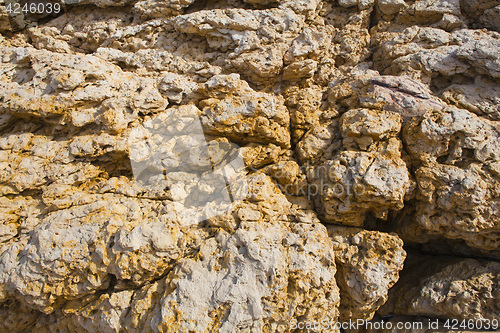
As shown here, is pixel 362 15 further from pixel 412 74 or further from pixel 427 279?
pixel 427 279

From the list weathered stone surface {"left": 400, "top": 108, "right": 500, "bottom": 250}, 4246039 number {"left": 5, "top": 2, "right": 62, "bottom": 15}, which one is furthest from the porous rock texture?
4246039 number {"left": 5, "top": 2, "right": 62, "bottom": 15}

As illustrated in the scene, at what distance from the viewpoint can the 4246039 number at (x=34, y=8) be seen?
5348 mm

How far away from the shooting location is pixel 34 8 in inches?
216

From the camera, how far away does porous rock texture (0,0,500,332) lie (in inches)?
139

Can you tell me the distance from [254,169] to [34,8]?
502 cm

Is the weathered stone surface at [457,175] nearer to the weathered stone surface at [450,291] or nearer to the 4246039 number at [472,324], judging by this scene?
the weathered stone surface at [450,291]

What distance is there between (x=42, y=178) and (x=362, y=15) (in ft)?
18.2

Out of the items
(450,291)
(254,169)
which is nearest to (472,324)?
(450,291)

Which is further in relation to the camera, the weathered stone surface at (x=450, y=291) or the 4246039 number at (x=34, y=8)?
the 4246039 number at (x=34, y=8)

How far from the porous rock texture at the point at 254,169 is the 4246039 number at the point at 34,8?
0.22 m

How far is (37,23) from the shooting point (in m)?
5.58

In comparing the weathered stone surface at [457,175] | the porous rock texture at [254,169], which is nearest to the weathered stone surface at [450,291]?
the porous rock texture at [254,169]

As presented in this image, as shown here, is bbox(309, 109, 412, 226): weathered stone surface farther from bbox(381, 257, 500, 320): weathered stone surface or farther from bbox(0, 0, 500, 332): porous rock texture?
bbox(381, 257, 500, 320): weathered stone surface

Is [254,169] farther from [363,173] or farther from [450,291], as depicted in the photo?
[450,291]
